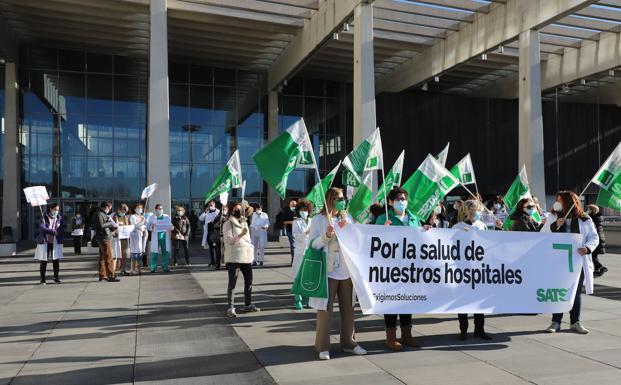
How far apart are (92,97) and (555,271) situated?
30.5 m

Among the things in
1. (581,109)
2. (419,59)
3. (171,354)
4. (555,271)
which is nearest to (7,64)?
(419,59)

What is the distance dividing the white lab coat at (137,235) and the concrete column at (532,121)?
1745 cm

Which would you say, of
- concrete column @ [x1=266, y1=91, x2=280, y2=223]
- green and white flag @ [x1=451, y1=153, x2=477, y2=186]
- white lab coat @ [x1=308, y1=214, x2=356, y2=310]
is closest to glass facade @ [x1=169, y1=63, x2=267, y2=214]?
concrete column @ [x1=266, y1=91, x2=280, y2=223]

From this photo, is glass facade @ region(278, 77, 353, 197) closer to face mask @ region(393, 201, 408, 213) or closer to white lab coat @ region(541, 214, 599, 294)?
white lab coat @ region(541, 214, 599, 294)

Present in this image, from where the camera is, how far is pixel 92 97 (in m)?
32.4

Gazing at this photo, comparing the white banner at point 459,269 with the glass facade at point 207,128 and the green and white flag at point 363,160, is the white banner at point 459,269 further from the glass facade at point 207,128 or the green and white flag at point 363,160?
the glass facade at point 207,128

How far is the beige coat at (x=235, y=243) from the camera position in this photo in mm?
8938

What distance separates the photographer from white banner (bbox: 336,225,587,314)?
21.3 feet

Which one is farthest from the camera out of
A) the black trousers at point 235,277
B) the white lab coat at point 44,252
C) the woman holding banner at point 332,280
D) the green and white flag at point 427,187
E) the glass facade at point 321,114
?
the glass facade at point 321,114

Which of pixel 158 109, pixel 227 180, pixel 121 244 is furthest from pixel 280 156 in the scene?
pixel 158 109

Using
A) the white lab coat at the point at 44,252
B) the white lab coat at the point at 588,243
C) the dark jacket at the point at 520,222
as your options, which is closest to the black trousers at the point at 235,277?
the dark jacket at the point at 520,222

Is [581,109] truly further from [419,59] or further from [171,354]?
[171,354]

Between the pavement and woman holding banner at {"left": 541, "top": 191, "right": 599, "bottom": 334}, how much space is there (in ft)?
0.67

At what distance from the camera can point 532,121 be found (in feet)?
84.6
